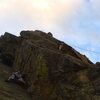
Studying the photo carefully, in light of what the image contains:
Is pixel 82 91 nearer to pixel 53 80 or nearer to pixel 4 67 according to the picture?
pixel 53 80

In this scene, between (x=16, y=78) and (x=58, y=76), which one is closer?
(x=58, y=76)

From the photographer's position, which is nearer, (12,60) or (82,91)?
(82,91)

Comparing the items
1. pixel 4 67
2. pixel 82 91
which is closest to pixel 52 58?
pixel 82 91

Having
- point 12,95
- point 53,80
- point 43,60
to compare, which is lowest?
point 12,95

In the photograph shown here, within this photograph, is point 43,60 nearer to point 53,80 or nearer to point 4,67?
point 53,80

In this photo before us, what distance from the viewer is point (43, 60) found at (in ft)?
125

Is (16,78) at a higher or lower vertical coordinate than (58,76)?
lower

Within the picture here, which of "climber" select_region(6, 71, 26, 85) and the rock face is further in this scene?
"climber" select_region(6, 71, 26, 85)

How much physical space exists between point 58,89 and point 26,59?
8.85m

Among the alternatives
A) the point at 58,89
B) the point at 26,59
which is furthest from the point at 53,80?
the point at 26,59

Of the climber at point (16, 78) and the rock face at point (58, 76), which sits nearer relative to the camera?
the rock face at point (58, 76)

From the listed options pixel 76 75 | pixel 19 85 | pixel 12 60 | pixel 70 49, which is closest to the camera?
pixel 76 75

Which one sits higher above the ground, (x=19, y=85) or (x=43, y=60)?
(x=43, y=60)

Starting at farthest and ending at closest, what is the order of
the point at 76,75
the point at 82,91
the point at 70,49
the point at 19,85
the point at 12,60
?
the point at 12,60 → the point at 70,49 → the point at 19,85 → the point at 76,75 → the point at 82,91
